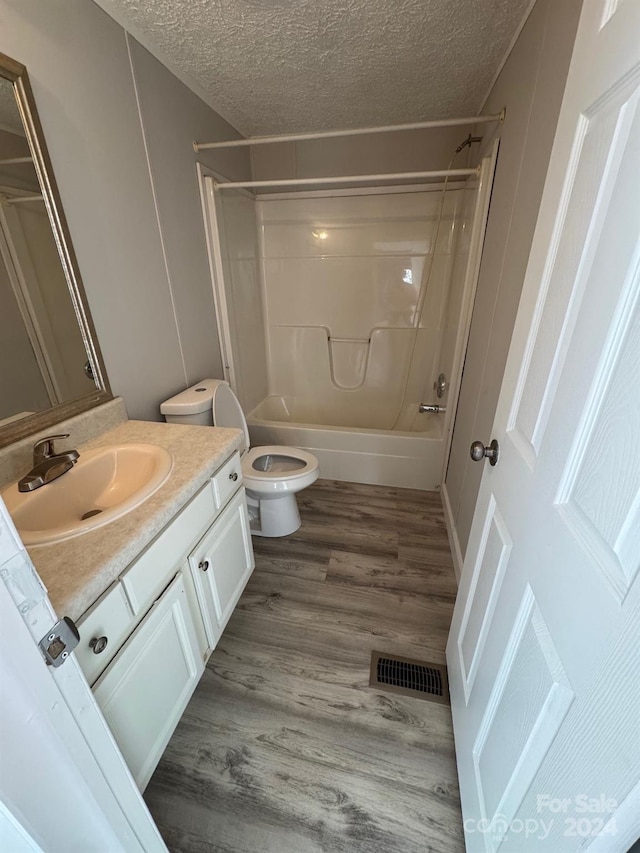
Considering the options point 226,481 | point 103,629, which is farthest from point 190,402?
point 103,629

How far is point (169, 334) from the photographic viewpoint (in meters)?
1.66

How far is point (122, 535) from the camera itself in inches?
30.1

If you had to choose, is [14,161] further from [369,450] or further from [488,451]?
[369,450]

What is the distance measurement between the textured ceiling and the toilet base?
6.47 ft

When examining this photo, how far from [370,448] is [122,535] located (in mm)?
1828

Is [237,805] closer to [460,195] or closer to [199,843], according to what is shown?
[199,843]

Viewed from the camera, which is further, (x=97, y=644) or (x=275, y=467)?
(x=275, y=467)

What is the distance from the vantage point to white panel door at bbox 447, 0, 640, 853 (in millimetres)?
441

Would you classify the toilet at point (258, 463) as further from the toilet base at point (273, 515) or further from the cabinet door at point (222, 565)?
the cabinet door at point (222, 565)

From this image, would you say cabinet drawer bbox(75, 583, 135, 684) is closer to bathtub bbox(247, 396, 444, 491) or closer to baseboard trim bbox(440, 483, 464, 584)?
baseboard trim bbox(440, 483, 464, 584)

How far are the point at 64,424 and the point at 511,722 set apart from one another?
57.1 inches

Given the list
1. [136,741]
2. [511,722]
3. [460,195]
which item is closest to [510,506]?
[511,722]

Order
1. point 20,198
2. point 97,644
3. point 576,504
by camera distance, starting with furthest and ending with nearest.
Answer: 1. point 20,198
2. point 97,644
3. point 576,504

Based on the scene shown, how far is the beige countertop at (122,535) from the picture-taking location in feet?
2.10
